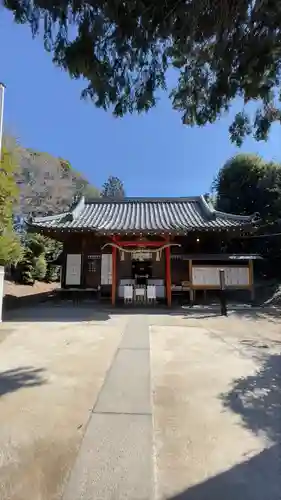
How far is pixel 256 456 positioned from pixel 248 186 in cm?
1970

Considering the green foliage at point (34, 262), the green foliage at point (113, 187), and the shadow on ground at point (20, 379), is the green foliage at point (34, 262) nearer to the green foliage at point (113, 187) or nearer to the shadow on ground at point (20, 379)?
the shadow on ground at point (20, 379)

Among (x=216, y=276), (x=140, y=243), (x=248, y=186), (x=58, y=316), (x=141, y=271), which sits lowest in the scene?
(x=58, y=316)

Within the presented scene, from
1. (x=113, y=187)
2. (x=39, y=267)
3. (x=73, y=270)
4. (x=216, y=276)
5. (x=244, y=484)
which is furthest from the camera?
(x=113, y=187)

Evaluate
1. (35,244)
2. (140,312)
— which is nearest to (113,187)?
(35,244)

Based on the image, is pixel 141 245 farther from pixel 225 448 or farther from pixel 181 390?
pixel 225 448

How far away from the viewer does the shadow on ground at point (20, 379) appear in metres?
3.43

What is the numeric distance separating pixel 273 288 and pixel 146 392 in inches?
455

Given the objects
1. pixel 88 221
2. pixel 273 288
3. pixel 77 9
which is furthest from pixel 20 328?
pixel 273 288

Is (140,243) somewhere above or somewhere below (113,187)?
below

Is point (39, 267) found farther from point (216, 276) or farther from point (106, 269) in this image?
point (216, 276)

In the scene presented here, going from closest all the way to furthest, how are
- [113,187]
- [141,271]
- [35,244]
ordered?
[141,271] → [35,244] → [113,187]

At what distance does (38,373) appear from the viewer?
389 cm

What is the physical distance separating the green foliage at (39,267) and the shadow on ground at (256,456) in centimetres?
1724

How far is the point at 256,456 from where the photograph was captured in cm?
225
